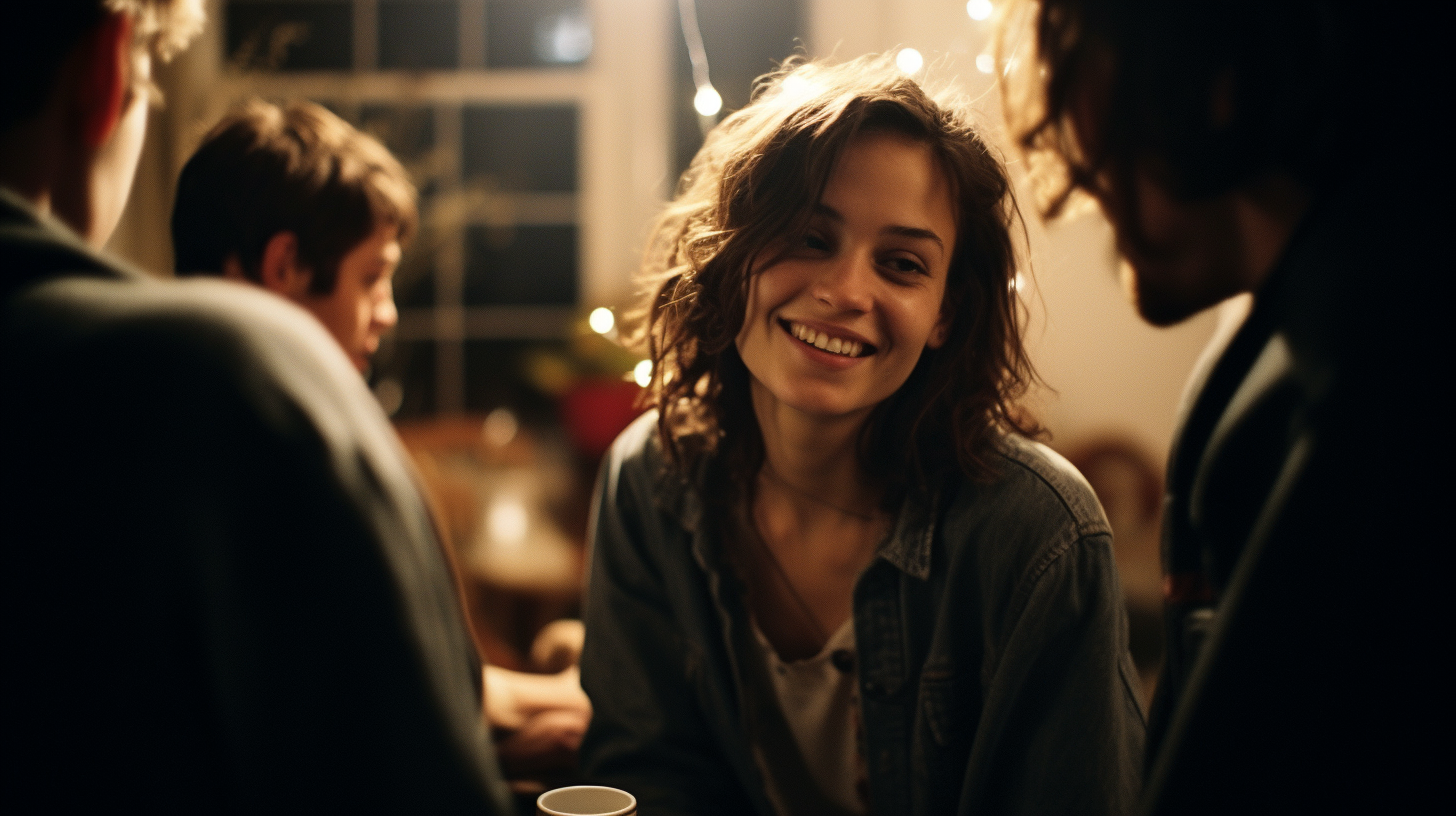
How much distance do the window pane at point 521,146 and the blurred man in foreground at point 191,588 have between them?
319cm

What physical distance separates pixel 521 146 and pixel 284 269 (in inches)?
90.7

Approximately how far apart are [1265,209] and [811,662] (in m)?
0.72

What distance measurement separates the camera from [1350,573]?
50 centimetres

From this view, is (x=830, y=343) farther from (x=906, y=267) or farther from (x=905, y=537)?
(x=905, y=537)

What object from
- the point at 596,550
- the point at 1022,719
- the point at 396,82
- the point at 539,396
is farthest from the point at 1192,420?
the point at 396,82

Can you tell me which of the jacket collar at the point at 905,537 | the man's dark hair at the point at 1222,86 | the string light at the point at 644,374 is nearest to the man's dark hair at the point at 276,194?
the string light at the point at 644,374

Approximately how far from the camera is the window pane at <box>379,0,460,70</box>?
3.46m

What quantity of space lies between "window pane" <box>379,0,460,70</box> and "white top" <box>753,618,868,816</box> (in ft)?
9.74

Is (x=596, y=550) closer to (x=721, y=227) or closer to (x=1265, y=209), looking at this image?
(x=721, y=227)

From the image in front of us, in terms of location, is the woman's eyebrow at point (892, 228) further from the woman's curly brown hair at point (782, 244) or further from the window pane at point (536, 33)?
the window pane at point (536, 33)

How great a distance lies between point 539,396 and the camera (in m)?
3.54

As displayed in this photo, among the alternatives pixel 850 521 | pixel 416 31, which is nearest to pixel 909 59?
pixel 850 521

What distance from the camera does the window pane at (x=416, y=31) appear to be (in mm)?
3457

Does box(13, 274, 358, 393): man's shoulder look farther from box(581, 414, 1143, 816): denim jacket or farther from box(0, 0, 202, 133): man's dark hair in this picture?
box(581, 414, 1143, 816): denim jacket
